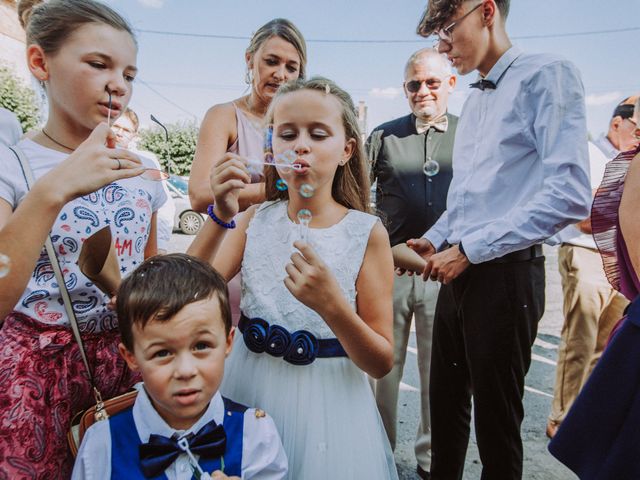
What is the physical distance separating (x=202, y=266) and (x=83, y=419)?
1.61ft

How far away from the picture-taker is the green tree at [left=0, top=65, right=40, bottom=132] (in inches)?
436

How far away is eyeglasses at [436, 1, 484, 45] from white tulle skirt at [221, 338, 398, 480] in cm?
154

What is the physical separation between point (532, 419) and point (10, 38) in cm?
1986

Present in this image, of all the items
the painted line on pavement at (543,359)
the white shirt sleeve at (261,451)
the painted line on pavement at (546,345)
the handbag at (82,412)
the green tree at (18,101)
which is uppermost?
the green tree at (18,101)

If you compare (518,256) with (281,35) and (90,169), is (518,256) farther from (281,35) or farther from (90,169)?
(90,169)

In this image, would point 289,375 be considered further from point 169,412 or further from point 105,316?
point 105,316

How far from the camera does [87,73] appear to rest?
1204 mm

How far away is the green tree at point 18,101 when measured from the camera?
36.4 ft

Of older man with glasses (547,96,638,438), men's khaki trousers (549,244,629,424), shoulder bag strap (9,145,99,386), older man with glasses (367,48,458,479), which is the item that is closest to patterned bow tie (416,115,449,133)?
older man with glasses (367,48,458,479)

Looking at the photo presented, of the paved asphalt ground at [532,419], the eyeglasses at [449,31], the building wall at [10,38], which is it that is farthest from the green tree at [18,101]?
the eyeglasses at [449,31]

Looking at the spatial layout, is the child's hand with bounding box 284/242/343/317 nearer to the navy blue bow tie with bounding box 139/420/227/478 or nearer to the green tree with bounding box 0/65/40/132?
the navy blue bow tie with bounding box 139/420/227/478

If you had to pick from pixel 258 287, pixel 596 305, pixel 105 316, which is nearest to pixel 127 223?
pixel 105 316

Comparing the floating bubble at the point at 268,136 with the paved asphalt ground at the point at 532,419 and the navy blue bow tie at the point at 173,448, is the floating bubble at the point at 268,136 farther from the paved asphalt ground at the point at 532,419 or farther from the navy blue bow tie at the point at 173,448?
the paved asphalt ground at the point at 532,419

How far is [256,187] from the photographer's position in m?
1.86
